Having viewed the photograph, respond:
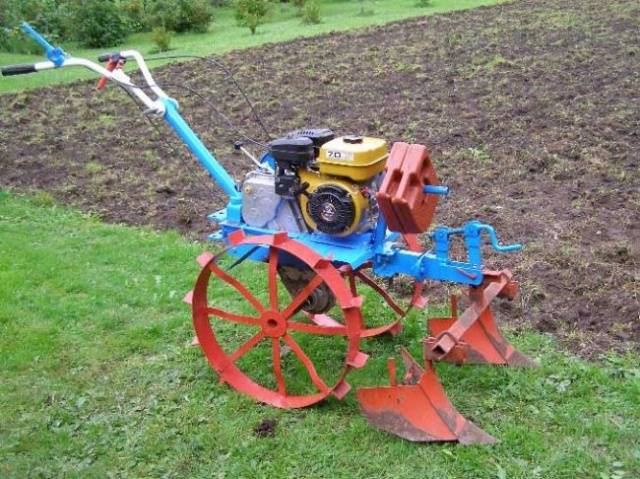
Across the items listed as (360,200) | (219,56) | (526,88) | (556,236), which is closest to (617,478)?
(360,200)

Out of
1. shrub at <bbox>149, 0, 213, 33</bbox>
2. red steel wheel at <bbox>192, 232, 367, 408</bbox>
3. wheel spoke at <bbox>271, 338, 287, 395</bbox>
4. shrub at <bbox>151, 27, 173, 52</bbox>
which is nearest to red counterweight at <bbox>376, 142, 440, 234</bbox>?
red steel wheel at <bbox>192, 232, 367, 408</bbox>

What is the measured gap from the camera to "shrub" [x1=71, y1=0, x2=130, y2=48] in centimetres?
1819

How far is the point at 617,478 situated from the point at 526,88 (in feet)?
22.7

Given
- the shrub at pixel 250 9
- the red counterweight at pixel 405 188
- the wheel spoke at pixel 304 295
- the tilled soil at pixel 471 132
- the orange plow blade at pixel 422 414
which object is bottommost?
the shrub at pixel 250 9

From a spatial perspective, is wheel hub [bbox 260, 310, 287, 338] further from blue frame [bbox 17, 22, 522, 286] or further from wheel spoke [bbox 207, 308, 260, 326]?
blue frame [bbox 17, 22, 522, 286]

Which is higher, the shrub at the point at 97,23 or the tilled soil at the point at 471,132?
the tilled soil at the point at 471,132

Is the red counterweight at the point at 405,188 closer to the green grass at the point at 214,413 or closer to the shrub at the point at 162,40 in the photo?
the green grass at the point at 214,413

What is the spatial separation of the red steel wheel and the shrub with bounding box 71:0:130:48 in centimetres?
1529

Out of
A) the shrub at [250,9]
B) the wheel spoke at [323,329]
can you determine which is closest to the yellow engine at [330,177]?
the wheel spoke at [323,329]

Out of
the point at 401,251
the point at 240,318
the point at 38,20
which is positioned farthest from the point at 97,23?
the point at 401,251

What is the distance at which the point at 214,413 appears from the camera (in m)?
4.05

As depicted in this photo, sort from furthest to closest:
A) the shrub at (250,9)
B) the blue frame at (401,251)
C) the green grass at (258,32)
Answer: the shrub at (250,9), the green grass at (258,32), the blue frame at (401,251)

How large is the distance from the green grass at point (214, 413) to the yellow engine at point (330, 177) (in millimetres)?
947

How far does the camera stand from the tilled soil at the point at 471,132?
5.31m
